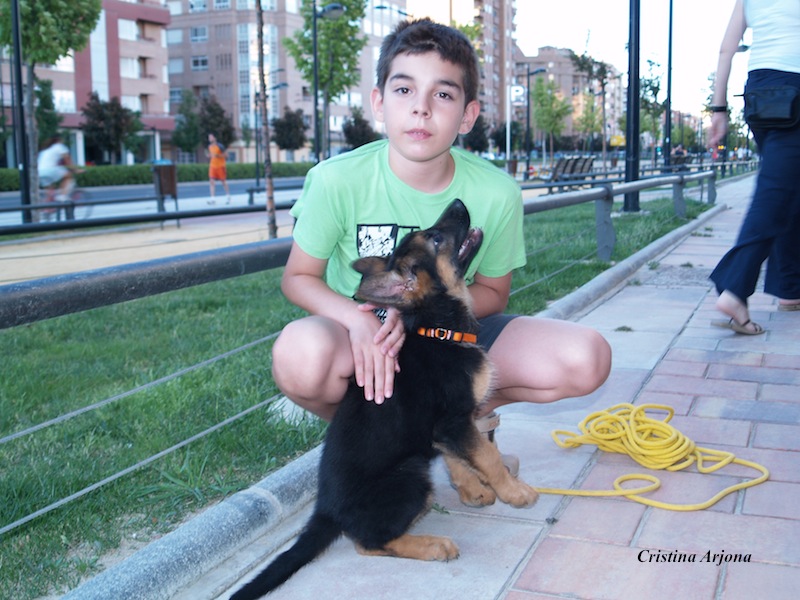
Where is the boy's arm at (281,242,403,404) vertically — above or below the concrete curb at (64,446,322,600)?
above

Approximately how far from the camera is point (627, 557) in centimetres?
273

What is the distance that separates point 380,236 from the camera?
3150mm

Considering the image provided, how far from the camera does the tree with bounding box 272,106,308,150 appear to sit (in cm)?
7281

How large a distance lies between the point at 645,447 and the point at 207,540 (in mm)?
1810

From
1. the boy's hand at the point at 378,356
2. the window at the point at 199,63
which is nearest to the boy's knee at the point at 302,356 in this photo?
the boy's hand at the point at 378,356

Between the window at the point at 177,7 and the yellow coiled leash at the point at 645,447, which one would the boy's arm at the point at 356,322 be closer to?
the yellow coiled leash at the point at 645,447

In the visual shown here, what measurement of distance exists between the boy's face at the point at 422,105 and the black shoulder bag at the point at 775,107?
2.78 m

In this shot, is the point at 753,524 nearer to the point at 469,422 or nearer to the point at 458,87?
the point at 469,422

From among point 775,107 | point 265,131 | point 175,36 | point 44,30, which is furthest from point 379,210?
point 175,36

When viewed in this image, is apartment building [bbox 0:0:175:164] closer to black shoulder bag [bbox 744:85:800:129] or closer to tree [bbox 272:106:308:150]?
tree [bbox 272:106:308:150]

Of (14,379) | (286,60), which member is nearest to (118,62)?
(286,60)

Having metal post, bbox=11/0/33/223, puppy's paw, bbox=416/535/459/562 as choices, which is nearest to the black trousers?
puppy's paw, bbox=416/535/459/562

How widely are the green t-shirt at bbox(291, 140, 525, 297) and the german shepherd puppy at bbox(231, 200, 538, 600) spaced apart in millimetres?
218

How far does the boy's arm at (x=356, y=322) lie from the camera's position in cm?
274
